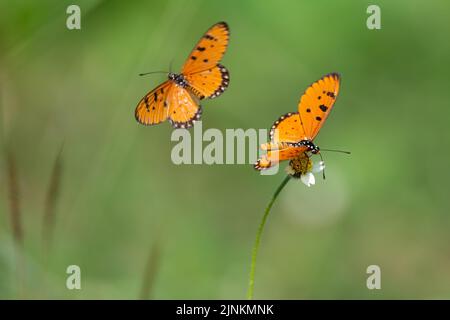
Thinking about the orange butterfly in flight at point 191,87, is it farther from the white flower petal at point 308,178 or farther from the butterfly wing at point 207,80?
the white flower petal at point 308,178

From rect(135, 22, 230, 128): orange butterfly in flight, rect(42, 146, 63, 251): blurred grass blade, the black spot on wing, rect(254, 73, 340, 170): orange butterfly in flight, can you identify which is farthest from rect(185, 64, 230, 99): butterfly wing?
rect(42, 146, 63, 251): blurred grass blade

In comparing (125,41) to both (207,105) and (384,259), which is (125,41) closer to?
(207,105)

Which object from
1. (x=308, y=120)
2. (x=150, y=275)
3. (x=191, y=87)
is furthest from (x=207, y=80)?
(x=150, y=275)

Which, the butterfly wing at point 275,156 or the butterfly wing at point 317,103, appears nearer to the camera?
the butterfly wing at point 275,156

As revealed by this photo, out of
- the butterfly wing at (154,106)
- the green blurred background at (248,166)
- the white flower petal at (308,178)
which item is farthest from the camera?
the green blurred background at (248,166)

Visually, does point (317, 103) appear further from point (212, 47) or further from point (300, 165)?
point (212, 47)

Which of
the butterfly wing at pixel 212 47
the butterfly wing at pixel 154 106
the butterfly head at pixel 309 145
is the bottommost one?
the butterfly head at pixel 309 145

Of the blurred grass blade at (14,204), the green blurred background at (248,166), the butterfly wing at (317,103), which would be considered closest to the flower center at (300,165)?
the butterfly wing at (317,103)
